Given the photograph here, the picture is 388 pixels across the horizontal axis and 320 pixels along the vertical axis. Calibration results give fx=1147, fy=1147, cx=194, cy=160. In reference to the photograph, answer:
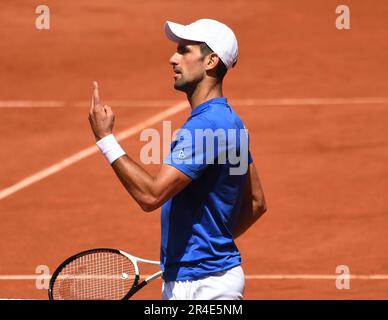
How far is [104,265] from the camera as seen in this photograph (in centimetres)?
707

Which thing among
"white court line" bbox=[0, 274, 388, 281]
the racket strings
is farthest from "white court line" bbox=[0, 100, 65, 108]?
the racket strings

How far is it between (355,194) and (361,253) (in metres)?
1.89

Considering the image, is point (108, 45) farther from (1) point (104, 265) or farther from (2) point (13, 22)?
(1) point (104, 265)

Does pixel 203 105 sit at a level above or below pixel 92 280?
above

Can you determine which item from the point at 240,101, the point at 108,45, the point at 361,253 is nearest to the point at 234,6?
the point at 108,45

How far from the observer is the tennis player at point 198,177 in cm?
616

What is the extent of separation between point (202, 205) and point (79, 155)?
27.9ft

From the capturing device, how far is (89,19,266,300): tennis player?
6.16 meters

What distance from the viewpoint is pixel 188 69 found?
6.54 meters

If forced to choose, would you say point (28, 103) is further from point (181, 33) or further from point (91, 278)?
point (181, 33)
